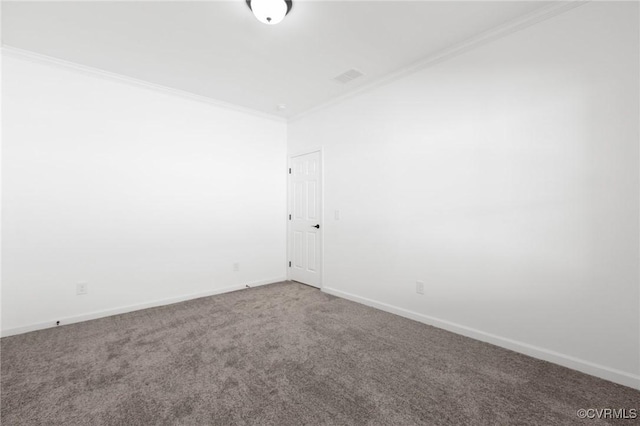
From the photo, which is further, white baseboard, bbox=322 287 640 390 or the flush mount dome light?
the flush mount dome light

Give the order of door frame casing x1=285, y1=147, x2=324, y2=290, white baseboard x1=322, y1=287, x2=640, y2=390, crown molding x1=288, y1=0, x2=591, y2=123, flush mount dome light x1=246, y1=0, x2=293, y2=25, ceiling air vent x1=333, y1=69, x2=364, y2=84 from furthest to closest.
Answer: door frame casing x1=285, y1=147, x2=324, y2=290
ceiling air vent x1=333, y1=69, x2=364, y2=84
crown molding x1=288, y1=0, x2=591, y2=123
flush mount dome light x1=246, y1=0, x2=293, y2=25
white baseboard x1=322, y1=287, x2=640, y2=390

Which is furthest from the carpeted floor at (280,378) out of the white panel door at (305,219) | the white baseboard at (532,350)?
the white panel door at (305,219)

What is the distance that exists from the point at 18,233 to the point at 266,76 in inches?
118

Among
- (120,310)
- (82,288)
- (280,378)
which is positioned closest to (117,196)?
(82,288)

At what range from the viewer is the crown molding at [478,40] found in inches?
84.4

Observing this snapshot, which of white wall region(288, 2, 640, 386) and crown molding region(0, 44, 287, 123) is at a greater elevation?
crown molding region(0, 44, 287, 123)

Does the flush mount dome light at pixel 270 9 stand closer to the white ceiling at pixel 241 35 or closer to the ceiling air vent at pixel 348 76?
the white ceiling at pixel 241 35

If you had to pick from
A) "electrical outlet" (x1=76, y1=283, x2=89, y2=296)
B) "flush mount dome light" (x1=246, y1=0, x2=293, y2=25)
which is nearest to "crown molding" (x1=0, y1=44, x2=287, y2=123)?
"flush mount dome light" (x1=246, y1=0, x2=293, y2=25)

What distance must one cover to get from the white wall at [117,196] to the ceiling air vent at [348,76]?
1.67 m

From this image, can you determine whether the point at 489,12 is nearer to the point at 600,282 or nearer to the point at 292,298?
the point at 600,282

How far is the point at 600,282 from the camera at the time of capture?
6.63 feet

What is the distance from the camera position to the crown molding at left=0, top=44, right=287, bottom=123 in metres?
2.74

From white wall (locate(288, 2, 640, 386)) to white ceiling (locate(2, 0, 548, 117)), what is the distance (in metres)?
0.42

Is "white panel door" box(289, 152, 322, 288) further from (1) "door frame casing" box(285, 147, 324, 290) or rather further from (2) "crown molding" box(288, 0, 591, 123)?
(2) "crown molding" box(288, 0, 591, 123)
